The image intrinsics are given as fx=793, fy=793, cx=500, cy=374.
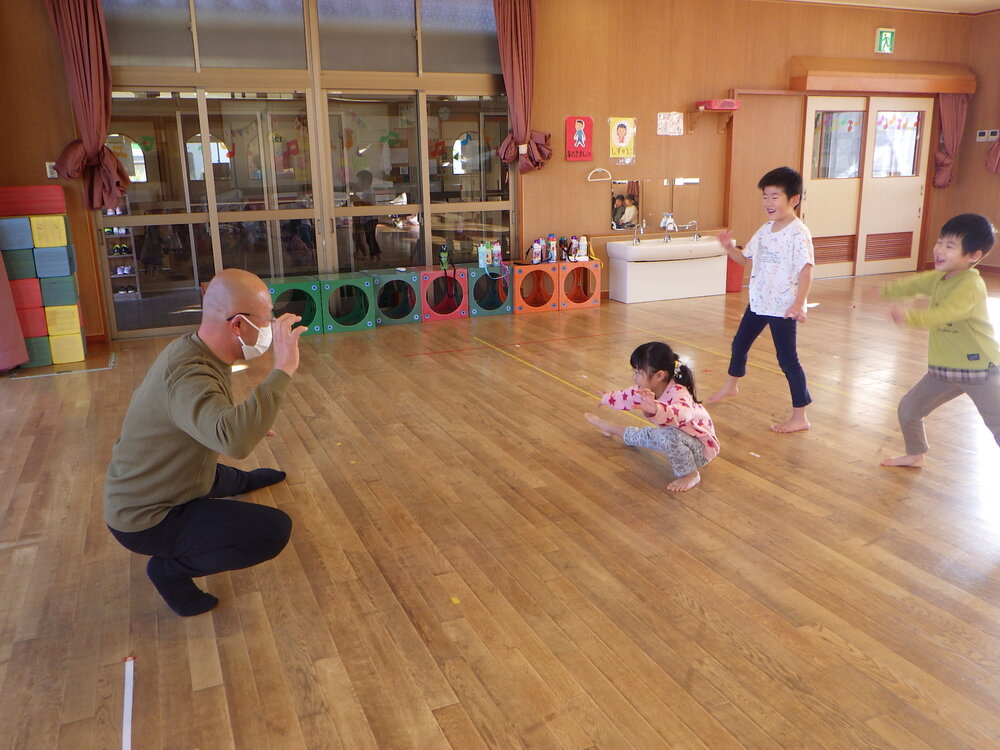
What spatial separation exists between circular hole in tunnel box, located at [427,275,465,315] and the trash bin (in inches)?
118

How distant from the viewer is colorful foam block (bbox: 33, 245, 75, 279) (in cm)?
578

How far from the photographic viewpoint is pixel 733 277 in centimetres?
866

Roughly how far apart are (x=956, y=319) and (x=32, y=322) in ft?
19.4

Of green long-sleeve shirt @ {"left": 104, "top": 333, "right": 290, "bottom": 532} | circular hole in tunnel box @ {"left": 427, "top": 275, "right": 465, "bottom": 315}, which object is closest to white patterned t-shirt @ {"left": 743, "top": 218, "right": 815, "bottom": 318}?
green long-sleeve shirt @ {"left": 104, "top": 333, "right": 290, "bottom": 532}

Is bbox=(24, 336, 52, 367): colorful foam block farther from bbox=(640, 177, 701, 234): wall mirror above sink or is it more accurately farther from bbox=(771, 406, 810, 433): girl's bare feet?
bbox=(640, 177, 701, 234): wall mirror above sink

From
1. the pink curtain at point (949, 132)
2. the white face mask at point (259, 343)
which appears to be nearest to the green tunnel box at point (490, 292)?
the white face mask at point (259, 343)

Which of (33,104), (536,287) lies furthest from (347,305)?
(33,104)

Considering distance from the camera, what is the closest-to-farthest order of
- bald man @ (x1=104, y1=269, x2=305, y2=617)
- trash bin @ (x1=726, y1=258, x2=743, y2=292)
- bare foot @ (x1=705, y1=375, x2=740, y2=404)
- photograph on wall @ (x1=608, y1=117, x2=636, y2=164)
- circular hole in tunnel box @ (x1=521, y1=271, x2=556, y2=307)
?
bald man @ (x1=104, y1=269, x2=305, y2=617)
bare foot @ (x1=705, y1=375, x2=740, y2=404)
circular hole in tunnel box @ (x1=521, y1=271, x2=556, y2=307)
photograph on wall @ (x1=608, y1=117, x2=636, y2=164)
trash bin @ (x1=726, y1=258, x2=743, y2=292)

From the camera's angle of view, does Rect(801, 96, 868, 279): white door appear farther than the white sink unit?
Yes

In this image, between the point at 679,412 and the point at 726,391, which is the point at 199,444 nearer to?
the point at 679,412

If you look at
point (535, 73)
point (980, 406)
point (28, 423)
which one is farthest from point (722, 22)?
point (28, 423)

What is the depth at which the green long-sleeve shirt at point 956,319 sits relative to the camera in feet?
9.98

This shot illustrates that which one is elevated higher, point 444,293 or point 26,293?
point 26,293

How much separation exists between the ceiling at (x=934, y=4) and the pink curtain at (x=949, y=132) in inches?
38.0
